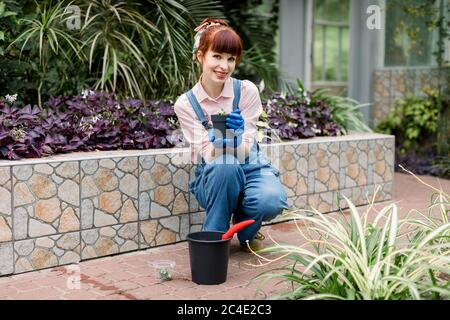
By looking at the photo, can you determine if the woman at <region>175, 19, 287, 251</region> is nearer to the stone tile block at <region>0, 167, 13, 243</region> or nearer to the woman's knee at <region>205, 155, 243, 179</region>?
the woman's knee at <region>205, 155, 243, 179</region>

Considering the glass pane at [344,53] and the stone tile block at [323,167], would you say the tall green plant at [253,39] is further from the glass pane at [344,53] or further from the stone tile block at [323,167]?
the glass pane at [344,53]

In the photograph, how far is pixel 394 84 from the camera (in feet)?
27.6

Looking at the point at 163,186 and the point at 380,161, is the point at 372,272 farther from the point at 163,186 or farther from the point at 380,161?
the point at 380,161

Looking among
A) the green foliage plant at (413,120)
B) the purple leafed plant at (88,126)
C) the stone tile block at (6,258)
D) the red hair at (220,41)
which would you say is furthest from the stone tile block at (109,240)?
the green foliage plant at (413,120)

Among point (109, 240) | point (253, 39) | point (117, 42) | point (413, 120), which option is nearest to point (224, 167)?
point (109, 240)

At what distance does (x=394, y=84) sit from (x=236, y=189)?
5363 mm

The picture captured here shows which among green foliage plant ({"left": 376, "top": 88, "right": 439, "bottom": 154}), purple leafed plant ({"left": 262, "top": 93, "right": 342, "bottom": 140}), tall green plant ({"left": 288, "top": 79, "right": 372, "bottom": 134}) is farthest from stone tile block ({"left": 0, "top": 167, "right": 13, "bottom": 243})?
green foliage plant ({"left": 376, "top": 88, "right": 439, "bottom": 154})

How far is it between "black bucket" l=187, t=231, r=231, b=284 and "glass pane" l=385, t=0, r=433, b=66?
556 cm

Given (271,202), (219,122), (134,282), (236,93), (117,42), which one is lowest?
(134,282)

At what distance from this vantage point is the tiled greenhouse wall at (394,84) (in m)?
8.16

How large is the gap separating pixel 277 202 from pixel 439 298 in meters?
1.18

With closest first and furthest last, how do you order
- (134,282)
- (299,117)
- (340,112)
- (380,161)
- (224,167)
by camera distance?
(134,282)
(224,167)
(299,117)
(380,161)
(340,112)

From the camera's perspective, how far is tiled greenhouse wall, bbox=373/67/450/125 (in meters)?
8.16
